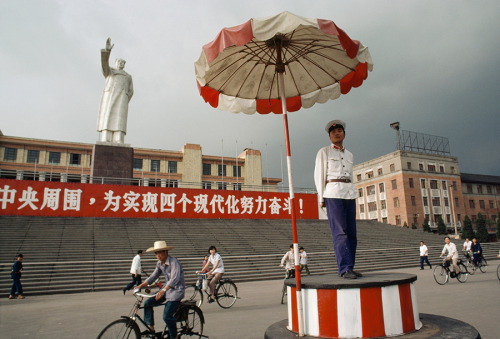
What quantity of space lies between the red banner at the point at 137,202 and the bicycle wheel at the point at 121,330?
1644 cm

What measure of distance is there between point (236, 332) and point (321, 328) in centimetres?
260

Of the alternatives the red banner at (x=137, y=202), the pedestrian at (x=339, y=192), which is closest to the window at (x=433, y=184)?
the red banner at (x=137, y=202)

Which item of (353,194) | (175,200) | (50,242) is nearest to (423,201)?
(175,200)

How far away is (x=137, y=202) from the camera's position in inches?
770

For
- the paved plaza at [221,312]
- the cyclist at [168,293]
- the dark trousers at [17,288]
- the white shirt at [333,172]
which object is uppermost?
the white shirt at [333,172]

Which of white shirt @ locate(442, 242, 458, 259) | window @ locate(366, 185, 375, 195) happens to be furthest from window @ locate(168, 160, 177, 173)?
white shirt @ locate(442, 242, 458, 259)

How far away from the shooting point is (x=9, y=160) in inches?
1484

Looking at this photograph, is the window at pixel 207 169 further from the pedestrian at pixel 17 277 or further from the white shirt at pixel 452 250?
the white shirt at pixel 452 250

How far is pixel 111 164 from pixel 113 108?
3.45m

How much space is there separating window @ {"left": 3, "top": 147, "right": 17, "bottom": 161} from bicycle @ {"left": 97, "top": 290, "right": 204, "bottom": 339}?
41679 millimetres

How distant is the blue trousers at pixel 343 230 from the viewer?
3.71 meters

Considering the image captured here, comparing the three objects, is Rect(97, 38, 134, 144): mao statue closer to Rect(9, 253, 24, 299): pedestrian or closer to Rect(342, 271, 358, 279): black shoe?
Rect(9, 253, 24, 299): pedestrian

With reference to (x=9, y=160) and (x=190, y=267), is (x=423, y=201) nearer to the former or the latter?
(x=190, y=267)

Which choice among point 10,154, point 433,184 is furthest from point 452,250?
point 10,154
